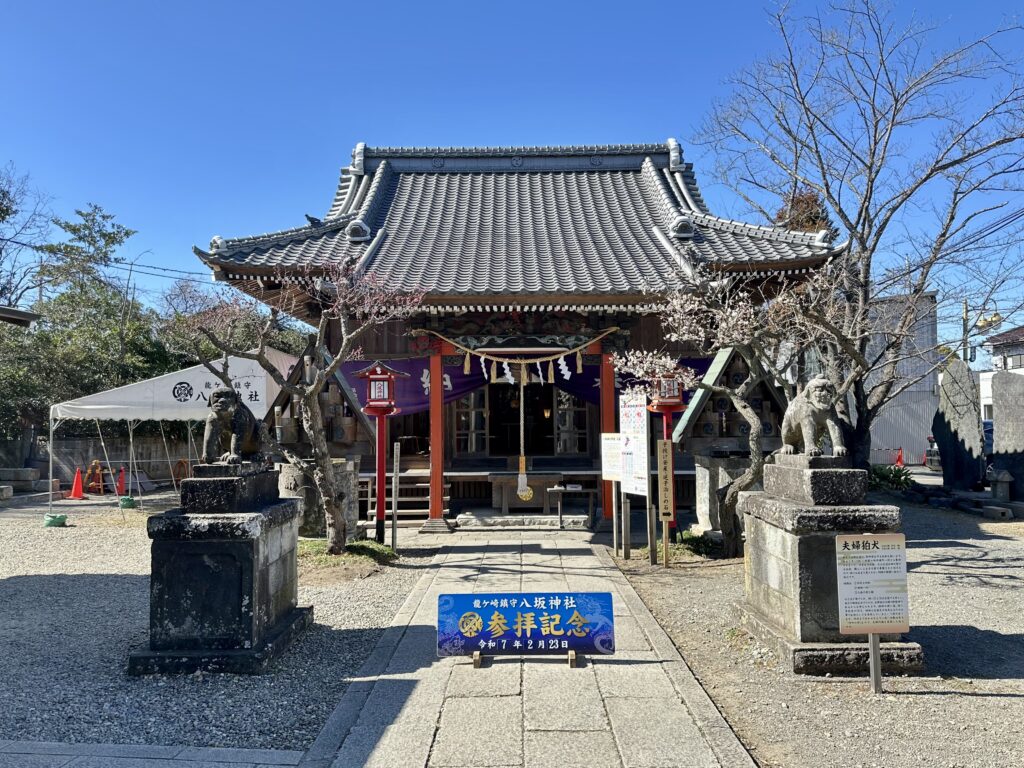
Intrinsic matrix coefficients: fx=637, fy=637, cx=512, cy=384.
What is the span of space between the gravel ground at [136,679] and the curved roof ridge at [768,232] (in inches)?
326

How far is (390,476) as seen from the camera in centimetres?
1197

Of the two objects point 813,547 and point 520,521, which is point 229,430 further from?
point 520,521

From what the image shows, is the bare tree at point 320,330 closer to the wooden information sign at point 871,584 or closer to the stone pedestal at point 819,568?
the stone pedestal at point 819,568

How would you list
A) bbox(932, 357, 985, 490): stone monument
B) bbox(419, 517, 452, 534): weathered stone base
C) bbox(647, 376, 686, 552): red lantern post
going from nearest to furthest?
bbox(647, 376, 686, 552): red lantern post, bbox(419, 517, 452, 534): weathered stone base, bbox(932, 357, 985, 490): stone monument

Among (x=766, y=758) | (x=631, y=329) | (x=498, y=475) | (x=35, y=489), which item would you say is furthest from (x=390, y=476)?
(x=35, y=489)

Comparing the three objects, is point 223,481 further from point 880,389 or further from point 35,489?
point 35,489

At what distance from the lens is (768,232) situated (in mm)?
11719

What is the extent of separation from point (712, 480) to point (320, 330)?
Answer: 20.9 feet

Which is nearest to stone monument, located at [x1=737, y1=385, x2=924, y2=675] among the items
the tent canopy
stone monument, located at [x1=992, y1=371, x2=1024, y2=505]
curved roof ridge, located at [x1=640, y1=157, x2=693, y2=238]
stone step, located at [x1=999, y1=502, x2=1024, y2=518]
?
curved roof ridge, located at [x1=640, y1=157, x2=693, y2=238]

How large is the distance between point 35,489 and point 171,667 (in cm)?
1779

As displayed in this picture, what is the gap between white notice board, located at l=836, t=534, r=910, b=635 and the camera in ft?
14.8

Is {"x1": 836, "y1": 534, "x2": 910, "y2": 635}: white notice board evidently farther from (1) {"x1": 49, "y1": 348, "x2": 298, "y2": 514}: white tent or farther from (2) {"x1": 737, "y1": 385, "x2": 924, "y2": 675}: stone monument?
(1) {"x1": 49, "y1": 348, "x2": 298, "y2": 514}: white tent

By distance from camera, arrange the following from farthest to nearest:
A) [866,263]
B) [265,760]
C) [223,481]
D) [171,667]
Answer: [866,263], [223,481], [171,667], [265,760]

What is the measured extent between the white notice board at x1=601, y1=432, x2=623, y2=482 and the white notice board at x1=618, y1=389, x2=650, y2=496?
0.15 meters
